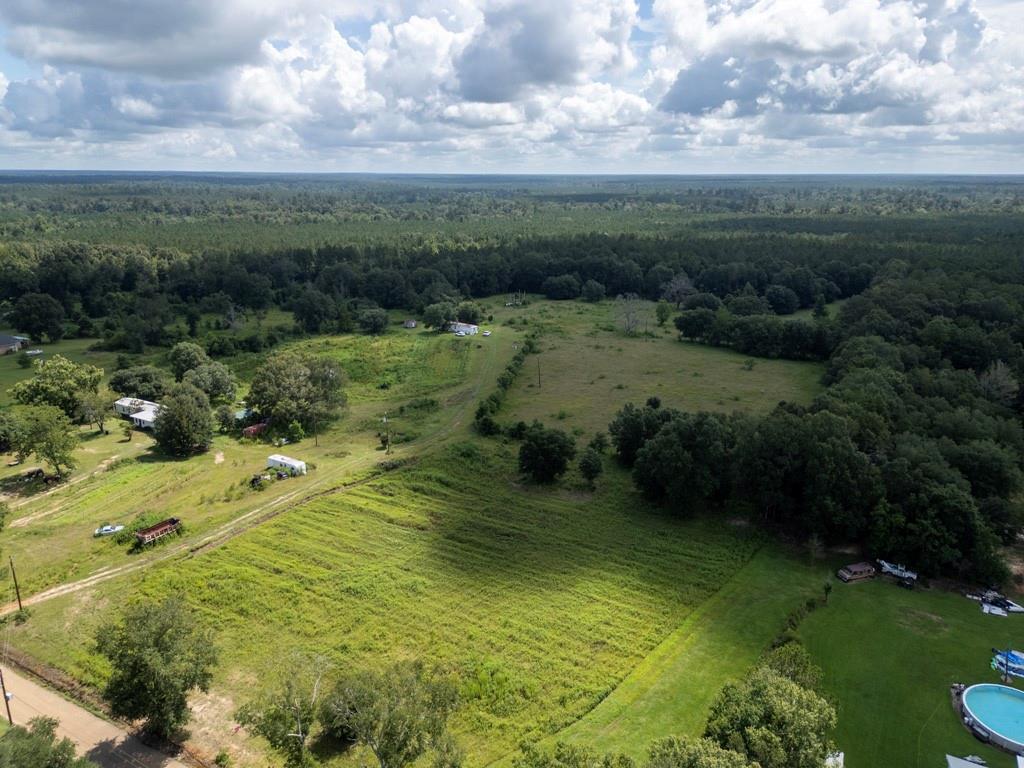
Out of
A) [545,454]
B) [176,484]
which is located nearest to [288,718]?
[545,454]

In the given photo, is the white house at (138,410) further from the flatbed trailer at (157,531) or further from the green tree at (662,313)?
the green tree at (662,313)

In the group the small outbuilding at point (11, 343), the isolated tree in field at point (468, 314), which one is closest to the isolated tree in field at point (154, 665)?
the isolated tree in field at point (468, 314)

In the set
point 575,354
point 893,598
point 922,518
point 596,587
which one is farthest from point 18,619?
point 575,354

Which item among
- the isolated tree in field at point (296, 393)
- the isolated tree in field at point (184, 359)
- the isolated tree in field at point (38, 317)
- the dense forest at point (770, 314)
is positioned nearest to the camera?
the dense forest at point (770, 314)

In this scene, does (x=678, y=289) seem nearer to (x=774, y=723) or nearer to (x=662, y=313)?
(x=662, y=313)

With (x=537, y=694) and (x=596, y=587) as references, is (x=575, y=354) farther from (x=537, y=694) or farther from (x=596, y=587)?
(x=537, y=694)

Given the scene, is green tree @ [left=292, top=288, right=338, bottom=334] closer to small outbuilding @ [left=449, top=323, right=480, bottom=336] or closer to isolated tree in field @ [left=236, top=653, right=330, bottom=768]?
small outbuilding @ [left=449, top=323, right=480, bottom=336]
